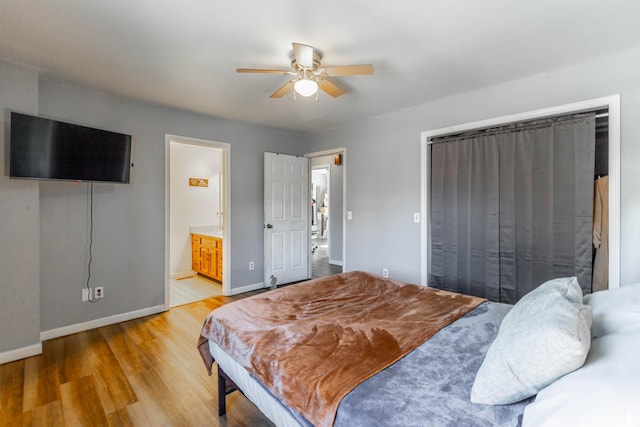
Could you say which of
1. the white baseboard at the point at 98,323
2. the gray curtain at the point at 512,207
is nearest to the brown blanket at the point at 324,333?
the gray curtain at the point at 512,207

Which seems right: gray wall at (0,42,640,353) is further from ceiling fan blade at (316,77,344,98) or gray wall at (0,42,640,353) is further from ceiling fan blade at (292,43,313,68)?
ceiling fan blade at (292,43,313,68)

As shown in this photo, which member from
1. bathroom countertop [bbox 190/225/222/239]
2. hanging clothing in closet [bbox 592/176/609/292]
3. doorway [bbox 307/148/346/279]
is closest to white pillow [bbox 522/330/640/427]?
hanging clothing in closet [bbox 592/176/609/292]

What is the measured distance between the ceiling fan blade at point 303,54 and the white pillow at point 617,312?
2.06 m

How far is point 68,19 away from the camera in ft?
6.09

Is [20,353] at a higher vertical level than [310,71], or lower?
lower

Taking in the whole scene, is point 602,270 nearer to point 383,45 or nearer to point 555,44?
point 555,44

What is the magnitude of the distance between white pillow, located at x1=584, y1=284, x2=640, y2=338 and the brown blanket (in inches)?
24.9

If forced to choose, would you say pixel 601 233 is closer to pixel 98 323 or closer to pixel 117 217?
pixel 117 217

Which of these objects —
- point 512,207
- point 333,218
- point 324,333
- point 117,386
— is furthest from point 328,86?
point 333,218

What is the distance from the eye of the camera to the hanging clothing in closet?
2.38 m

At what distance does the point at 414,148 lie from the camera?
3.53 m

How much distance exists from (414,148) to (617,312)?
104 inches

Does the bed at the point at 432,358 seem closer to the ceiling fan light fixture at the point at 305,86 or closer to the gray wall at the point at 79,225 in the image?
the ceiling fan light fixture at the point at 305,86

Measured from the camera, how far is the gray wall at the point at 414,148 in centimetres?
228
